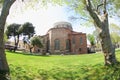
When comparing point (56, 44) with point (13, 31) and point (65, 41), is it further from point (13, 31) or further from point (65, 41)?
point (13, 31)

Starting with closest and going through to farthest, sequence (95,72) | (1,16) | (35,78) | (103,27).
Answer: (1,16), (35,78), (95,72), (103,27)

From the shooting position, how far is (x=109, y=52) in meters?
16.7

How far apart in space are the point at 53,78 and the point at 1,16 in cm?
526

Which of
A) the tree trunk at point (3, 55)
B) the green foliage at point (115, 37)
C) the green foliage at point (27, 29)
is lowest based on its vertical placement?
the tree trunk at point (3, 55)

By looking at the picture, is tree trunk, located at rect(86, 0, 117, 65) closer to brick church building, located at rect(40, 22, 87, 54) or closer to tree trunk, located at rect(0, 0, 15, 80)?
tree trunk, located at rect(0, 0, 15, 80)

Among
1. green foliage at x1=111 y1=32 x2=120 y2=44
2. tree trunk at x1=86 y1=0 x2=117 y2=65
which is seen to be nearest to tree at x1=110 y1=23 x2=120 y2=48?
green foliage at x1=111 y1=32 x2=120 y2=44

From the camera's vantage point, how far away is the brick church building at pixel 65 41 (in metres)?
85.0

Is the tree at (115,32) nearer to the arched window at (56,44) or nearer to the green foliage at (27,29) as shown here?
the arched window at (56,44)

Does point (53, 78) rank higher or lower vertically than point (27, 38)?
lower

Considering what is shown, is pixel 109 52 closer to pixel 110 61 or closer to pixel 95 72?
pixel 110 61

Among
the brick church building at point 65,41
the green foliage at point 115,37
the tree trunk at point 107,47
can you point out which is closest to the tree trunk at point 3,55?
the tree trunk at point 107,47

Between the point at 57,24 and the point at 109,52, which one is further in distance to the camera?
the point at 57,24

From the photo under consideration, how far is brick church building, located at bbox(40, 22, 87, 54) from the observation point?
279 feet

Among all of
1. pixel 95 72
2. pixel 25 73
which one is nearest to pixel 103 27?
pixel 95 72
